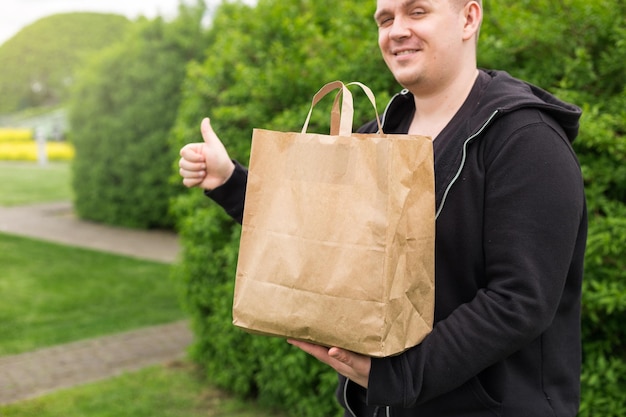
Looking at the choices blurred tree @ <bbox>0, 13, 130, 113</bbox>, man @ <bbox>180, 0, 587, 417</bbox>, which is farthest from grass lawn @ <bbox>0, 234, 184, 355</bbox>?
blurred tree @ <bbox>0, 13, 130, 113</bbox>

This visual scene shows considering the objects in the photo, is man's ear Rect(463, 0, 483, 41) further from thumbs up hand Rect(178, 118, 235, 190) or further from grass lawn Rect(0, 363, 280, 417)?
grass lawn Rect(0, 363, 280, 417)

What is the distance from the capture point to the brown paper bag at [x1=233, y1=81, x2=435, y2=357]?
151 cm

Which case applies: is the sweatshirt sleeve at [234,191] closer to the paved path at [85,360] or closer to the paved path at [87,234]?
the paved path at [85,360]

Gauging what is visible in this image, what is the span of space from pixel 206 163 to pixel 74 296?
18.6 feet

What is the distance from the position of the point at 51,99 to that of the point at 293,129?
52138mm

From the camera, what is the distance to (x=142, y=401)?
466 cm

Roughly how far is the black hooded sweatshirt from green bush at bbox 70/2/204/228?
9.23 m

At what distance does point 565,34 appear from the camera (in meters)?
3.29

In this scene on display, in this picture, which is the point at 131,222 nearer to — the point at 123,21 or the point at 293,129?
the point at 293,129

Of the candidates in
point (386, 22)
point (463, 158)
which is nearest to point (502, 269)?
point (463, 158)

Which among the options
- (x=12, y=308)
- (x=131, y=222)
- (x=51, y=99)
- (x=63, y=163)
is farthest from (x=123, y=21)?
(x=12, y=308)

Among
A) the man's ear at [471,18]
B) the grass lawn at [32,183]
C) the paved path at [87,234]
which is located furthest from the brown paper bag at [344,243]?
the grass lawn at [32,183]

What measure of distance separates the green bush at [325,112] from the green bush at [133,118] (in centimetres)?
490

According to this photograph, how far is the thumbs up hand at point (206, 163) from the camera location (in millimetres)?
1989
